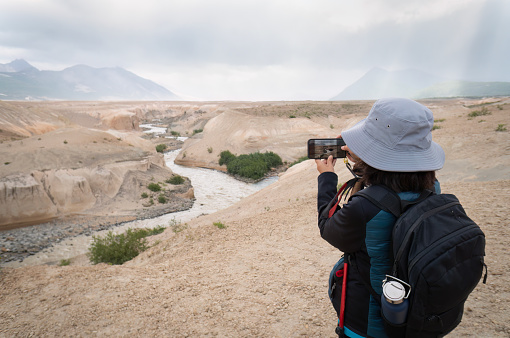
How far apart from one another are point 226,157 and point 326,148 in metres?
30.6

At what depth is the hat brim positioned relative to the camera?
143 cm

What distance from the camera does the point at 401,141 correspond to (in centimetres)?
146

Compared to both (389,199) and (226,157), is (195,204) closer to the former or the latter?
(226,157)

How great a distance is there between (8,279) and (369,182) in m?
6.28

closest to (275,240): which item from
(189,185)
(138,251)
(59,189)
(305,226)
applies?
(305,226)

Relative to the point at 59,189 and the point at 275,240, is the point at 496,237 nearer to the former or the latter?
the point at 275,240

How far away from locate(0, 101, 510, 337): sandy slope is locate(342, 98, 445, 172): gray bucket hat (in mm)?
2577

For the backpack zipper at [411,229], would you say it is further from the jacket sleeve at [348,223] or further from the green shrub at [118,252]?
the green shrub at [118,252]

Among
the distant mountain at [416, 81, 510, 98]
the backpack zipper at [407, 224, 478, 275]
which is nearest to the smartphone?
the backpack zipper at [407, 224, 478, 275]

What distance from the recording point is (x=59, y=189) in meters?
17.5

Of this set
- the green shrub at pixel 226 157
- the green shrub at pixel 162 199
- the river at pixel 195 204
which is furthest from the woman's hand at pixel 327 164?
the green shrub at pixel 226 157

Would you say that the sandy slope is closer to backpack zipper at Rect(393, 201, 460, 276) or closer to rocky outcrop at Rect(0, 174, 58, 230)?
backpack zipper at Rect(393, 201, 460, 276)

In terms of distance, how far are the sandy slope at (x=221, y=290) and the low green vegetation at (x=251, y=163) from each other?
19.9 m

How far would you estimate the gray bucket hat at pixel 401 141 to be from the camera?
144cm
